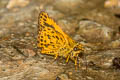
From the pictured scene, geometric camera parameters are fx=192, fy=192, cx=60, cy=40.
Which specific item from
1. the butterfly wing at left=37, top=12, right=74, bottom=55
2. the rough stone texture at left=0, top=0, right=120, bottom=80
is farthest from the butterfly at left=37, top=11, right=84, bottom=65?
the rough stone texture at left=0, top=0, right=120, bottom=80

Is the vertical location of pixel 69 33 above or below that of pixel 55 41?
above

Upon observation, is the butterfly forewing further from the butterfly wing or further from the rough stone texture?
the rough stone texture

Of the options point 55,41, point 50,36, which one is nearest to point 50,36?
point 50,36

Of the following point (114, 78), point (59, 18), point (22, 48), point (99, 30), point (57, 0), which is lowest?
point (114, 78)

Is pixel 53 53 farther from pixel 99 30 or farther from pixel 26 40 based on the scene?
pixel 99 30

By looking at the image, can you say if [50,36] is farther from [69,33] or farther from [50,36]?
[69,33]

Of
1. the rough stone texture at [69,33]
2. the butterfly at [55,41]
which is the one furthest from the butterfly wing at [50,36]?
the rough stone texture at [69,33]

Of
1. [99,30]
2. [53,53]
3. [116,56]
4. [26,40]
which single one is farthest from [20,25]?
[116,56]
